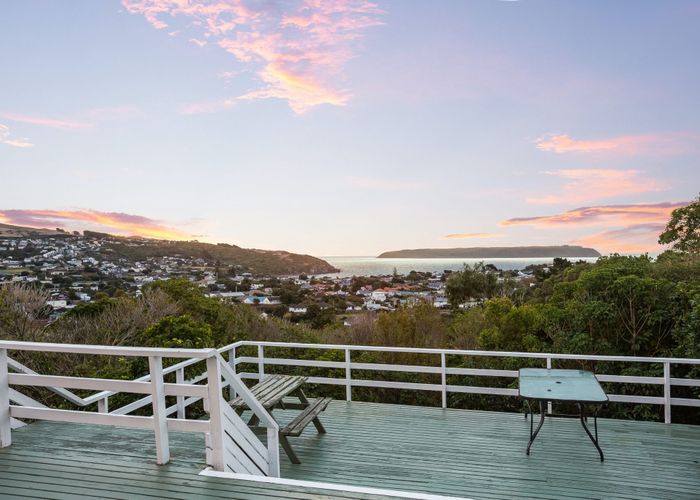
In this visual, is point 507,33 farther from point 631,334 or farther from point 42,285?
point 42,285

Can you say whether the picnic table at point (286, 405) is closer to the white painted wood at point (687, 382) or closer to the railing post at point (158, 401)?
the railing post at point (158, 401)

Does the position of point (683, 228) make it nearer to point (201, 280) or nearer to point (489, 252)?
point (489, 252)

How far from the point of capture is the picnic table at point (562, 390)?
12.5 ft

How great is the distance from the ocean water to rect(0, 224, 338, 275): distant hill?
2.13ft

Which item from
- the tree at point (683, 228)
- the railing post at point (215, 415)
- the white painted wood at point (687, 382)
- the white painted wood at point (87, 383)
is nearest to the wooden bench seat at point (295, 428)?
the railing post at point (215, 415)

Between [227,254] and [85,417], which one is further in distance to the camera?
[227,254]

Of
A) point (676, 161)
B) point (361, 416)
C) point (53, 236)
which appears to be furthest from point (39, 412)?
point (53, 236)

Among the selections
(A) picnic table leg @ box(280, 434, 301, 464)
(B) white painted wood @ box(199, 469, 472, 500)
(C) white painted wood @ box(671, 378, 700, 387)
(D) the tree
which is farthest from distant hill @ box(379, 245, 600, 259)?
(B) white painted wood @ box(199, 469, 472, 500)

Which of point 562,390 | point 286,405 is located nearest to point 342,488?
point 286,405

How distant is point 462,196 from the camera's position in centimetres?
1216

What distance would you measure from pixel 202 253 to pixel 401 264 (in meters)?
8.03

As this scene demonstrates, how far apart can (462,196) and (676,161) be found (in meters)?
4.76

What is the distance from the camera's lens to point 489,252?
17.9 m

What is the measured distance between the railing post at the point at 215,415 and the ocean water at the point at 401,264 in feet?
49.7
